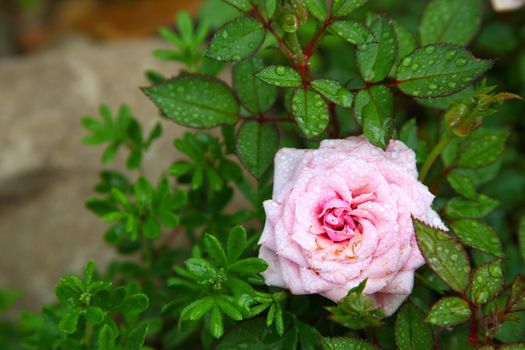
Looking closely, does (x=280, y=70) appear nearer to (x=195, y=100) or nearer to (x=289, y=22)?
(x=289, y=22)

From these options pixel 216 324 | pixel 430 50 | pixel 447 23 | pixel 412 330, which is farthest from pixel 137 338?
pixel 447 23

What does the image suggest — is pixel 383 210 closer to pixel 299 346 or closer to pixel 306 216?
pixel 306 216

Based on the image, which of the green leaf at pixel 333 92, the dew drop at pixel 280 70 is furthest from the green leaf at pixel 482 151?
the dew drop at pixel 280 70

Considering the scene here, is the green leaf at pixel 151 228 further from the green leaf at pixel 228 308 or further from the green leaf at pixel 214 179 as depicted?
the green leaf at pixel 228 308

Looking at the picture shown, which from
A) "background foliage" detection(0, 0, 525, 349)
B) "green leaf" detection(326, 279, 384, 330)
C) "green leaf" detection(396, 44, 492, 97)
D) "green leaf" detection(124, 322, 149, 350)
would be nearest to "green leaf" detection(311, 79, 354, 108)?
"background foliage" detection(0, 0, 525, 349)

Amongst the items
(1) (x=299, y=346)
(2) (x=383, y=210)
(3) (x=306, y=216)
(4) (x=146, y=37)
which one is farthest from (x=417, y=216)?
(4) (x=146, y=37)
